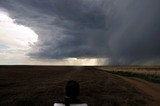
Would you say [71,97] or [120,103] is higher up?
[71,97]

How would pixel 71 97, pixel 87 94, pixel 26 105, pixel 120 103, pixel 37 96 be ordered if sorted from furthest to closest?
pixel 87 94, pixel 37 96, pixel 120 103, pixel 26 105, pixel 71 97

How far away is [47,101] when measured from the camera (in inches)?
720

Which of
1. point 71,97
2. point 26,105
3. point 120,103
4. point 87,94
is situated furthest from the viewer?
point 87,94

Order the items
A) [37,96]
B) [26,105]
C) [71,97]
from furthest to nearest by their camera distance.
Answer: [37,96]
[26,105]
[71,97]

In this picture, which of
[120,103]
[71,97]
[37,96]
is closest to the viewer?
[71,97]

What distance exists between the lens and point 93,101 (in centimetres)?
1903

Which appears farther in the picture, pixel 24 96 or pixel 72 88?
pixel 24 96

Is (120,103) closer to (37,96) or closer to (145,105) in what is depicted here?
(145,105)

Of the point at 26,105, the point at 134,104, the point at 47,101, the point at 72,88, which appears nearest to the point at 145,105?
the point at 134,104

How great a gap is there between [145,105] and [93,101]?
3466 millimetres

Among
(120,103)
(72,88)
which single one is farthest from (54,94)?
(72,88)

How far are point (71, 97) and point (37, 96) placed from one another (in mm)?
17293

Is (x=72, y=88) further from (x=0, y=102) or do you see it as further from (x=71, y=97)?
(x=0, y=102)

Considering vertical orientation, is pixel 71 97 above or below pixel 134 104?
above
